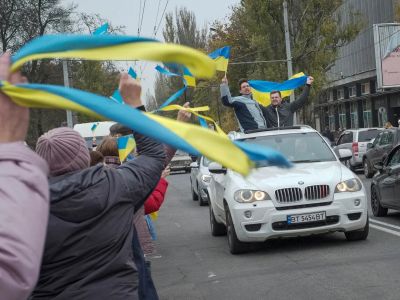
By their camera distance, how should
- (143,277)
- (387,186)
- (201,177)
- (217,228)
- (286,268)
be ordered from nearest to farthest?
(143,277)
(286,268)
(217,228)
(387,186)
(201,177)

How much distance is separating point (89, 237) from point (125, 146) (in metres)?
2.40

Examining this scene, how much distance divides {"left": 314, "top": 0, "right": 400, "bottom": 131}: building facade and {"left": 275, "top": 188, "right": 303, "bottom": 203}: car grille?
110 feet

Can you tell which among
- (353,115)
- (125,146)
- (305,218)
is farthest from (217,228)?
(353,115)

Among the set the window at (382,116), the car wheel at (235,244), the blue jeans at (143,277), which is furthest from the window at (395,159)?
the window at (382,116)

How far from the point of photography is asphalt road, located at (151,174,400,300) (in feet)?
21.3

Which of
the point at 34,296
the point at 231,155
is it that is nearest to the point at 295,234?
the point at 34,296

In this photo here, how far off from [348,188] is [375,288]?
262 cm

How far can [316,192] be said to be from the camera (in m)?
8.60

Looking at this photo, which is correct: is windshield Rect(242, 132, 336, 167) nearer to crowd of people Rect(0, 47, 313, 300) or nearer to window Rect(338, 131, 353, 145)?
crowd of people Rect(0, 47, 313, 300)

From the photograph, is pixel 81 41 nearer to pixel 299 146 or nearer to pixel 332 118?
pixel 299 146

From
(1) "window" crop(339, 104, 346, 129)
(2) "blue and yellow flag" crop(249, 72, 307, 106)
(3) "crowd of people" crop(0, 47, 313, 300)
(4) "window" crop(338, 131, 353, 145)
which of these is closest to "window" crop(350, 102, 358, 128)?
(1) "window" crop(339, 104, 346, 129)

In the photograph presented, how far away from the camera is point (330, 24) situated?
34.3 metres

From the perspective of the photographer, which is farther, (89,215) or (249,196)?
(249,196)

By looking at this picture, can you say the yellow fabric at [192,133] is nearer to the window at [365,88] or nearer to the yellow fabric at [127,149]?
the yellow fabric at [127,149]
